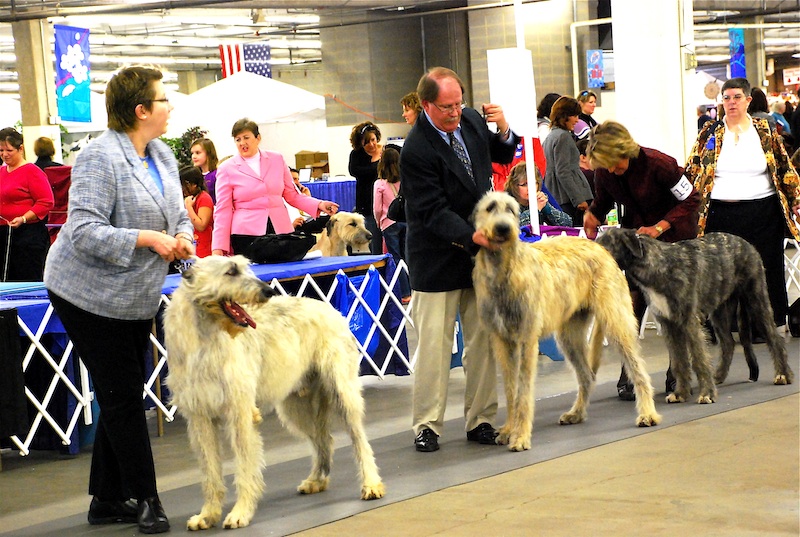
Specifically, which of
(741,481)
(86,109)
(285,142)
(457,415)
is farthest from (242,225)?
(285,142)

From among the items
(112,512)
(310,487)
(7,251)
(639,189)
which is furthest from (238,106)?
(112,512)

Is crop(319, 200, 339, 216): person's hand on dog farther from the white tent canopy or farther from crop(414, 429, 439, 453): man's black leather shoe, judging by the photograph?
the white tent canopy

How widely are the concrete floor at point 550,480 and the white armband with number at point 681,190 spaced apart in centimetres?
99

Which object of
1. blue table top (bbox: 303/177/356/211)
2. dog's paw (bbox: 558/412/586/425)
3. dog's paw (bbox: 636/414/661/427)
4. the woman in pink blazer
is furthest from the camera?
blue table top (bbox: 303/177/356/211)

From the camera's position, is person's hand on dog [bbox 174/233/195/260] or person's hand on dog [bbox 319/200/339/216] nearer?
person's hand on dog [bbox 174/233/195/260]

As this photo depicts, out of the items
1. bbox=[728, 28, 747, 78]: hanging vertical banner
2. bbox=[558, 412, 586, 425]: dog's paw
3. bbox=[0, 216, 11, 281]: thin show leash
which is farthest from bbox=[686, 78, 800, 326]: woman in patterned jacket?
bbox=[728, 28, 747, 78]: hanging vertical banner

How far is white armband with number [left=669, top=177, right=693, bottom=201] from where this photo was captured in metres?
5.16

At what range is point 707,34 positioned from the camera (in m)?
29.2

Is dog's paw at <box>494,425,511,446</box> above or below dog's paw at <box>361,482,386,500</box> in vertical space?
below

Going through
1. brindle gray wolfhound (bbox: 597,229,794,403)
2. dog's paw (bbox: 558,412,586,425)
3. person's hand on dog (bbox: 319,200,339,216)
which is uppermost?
person's hand on dog (bbox: 319,200,339,216)

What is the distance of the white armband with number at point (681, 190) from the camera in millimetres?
5164

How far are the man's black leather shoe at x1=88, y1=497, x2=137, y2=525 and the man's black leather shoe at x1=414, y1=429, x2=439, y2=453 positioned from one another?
1.26 metres

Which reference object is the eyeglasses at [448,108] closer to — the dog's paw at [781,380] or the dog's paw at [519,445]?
the dog's paw at [519,445]

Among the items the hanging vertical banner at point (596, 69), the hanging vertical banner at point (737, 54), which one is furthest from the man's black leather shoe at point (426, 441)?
the hanging vertical banner at point (737, 54)
